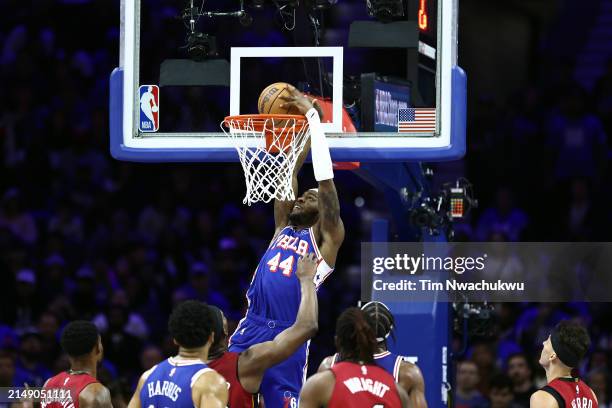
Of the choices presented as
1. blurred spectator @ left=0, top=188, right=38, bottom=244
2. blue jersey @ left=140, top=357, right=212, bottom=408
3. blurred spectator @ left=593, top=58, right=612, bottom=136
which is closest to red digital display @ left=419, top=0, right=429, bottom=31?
blue jersey @ left=140, top=357, right=212, bottom=408

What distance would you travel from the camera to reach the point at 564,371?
6266 millimetres

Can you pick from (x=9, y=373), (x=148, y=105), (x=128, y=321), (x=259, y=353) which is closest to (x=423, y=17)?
(x=148, y=105)

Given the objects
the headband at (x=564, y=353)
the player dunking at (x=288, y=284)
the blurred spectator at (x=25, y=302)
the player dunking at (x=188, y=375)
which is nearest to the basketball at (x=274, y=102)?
the player dunking at (x=288, y=284)

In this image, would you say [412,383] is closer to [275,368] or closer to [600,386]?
[275,368]

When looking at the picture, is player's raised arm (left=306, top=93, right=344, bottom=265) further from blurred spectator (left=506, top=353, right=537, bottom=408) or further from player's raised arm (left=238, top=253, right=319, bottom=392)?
blurred spectator (left=506, top=353, right=537, bottom=408)

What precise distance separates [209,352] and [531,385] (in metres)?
4.59

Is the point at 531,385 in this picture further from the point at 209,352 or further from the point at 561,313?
the point at 209,352

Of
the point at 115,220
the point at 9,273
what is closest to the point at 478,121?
the point at 115,220

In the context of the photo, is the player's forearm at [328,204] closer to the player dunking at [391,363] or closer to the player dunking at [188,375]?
the player dunking at [391,363]

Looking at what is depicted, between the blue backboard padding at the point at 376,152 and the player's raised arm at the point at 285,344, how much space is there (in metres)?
1.10

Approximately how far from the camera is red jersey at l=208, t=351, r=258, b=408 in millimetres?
6324

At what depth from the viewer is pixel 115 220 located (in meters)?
13.1

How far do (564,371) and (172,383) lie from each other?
1975mm

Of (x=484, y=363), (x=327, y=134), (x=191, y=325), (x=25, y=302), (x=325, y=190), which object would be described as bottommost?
(x=484, y=363)
